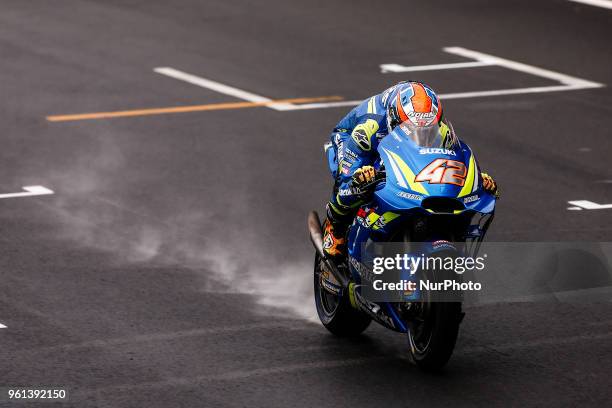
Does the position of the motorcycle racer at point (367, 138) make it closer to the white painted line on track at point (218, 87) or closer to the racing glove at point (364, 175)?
the racing glove at point (364, 175)

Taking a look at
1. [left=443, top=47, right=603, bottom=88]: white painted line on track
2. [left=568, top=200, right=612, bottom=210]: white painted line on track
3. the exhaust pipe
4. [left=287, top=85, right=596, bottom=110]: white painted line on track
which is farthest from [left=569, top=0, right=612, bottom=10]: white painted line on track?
the exhaust pipe

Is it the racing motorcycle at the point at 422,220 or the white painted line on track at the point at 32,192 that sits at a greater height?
the racing motorcycle at the point at 422,220

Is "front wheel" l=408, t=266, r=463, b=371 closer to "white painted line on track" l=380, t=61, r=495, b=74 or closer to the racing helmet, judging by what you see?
the racing helmet

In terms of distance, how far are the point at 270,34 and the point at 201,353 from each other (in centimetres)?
1247

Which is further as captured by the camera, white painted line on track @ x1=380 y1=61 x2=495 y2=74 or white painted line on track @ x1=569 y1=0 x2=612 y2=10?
white painted line on track @ x1=569 y1=0 x2=612 y2=10

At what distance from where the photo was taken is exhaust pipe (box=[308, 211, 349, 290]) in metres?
10.3

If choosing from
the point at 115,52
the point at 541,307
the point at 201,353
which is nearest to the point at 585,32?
the point at 115,52

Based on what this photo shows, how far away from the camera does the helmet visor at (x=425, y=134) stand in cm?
967

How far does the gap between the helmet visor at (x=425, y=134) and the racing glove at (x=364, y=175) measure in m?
0.35

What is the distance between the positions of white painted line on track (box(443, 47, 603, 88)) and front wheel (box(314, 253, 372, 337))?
9.25 metres

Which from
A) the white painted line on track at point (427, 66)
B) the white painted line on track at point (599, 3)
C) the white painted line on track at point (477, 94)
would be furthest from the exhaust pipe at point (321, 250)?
the white painted line on track at point (599, 3)

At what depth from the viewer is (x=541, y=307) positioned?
11133 mm

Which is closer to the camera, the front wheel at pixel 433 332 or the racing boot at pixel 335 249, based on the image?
the front wheel at pixel 433 332

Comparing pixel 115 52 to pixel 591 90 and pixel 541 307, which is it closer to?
pixel 591 90
